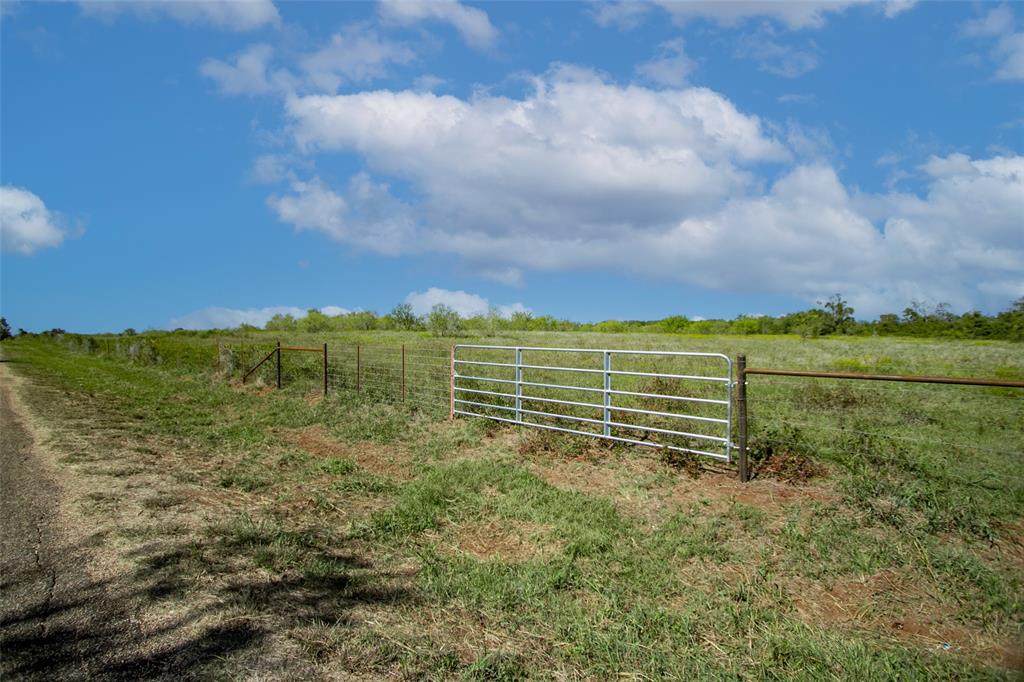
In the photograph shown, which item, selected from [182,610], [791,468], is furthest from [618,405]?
[182,610]

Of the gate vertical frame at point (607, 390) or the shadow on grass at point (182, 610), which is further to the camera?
the gate vertical frame at point (607, 390)

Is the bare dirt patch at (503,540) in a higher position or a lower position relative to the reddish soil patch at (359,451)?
lower

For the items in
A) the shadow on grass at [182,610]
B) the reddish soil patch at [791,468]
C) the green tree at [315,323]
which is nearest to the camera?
the shadow on grass at [182,610]

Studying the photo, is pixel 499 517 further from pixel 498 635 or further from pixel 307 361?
pixel 307 361

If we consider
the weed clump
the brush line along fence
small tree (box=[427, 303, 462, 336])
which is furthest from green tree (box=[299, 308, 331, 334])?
the weed clump

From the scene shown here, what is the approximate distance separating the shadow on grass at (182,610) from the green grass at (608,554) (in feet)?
0.12

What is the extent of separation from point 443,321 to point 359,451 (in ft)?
126

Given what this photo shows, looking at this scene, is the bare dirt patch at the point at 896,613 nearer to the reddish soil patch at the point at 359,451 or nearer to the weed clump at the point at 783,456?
the weed clump at the point at 783,456

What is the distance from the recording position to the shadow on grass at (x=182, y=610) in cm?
305

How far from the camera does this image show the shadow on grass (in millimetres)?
3055

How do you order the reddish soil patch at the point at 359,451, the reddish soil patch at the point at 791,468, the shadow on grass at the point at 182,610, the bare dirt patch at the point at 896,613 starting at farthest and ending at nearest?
the reddish soil patch at the point at 359,451, the reddish soil patch at the point at 791,468, the bare dirt patch at the point at 896,613, the shadow on grass at the point at 182,610

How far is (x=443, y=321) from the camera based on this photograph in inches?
1841

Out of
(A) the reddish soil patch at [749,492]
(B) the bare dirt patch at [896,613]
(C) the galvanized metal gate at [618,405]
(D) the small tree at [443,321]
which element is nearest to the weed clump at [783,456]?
(A) the reddish soil patch at [749,492]

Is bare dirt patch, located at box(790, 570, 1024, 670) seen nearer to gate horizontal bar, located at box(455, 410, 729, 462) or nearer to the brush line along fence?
the brush line along fence
